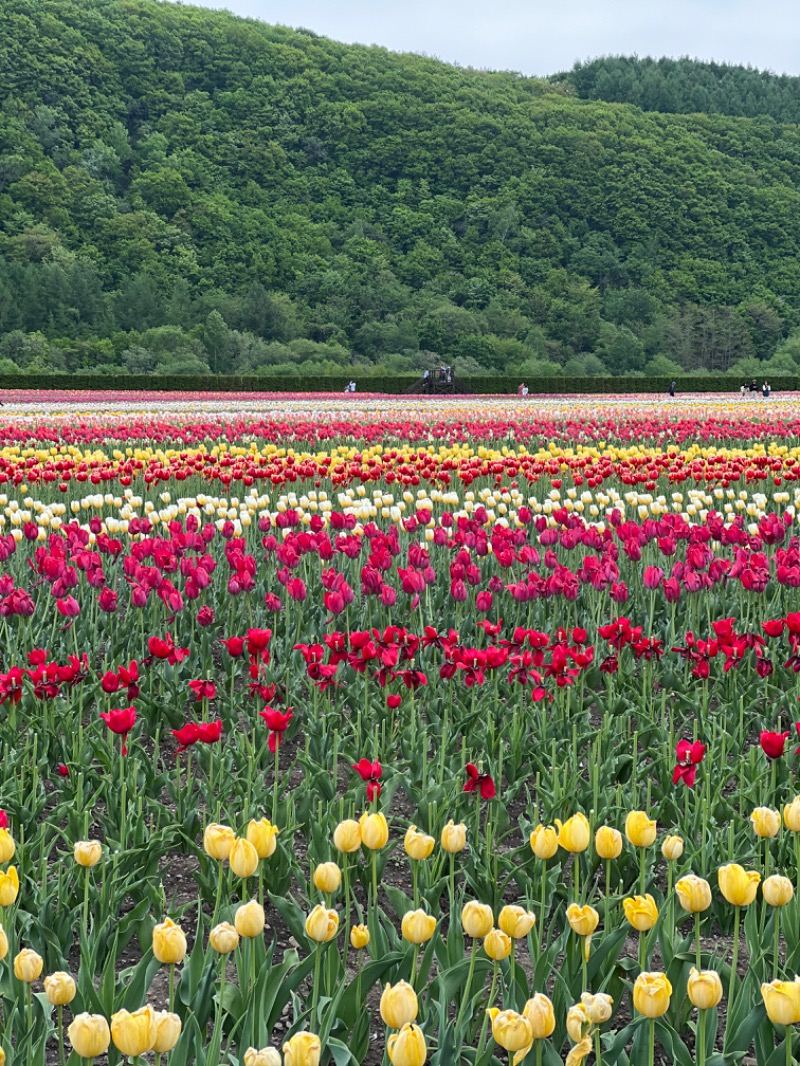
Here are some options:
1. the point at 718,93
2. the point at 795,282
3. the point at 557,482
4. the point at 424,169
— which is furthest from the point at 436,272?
the point at 557,482

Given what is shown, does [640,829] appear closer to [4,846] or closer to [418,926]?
[418,926]

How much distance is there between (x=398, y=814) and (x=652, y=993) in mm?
1931

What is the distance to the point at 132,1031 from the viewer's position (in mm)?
1578

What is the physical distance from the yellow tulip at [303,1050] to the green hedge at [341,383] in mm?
34332

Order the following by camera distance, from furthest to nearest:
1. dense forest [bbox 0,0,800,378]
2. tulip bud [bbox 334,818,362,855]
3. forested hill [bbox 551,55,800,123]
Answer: forested hill [bbox 551,55,800,123] < dense forest [bbox 0,0,800,378] < tulip bud [bbox 334,818,362,855]

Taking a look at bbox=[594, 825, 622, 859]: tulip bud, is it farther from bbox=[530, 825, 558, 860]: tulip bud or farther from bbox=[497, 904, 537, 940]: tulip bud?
bbox=[497, 904, 537, 940]: tulip bud

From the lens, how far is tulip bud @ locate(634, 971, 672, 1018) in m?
1.71

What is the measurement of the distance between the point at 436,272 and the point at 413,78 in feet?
112

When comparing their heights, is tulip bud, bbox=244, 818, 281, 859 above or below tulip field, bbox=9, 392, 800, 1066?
above

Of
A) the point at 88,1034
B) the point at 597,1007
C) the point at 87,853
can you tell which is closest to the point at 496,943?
the point at 597,1007

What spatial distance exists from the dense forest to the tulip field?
39121 millimetres

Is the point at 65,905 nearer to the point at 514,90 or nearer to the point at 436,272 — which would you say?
the point at 436,272

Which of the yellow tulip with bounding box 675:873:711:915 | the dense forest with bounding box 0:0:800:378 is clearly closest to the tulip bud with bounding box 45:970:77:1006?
the yellow tulip with bounding box 675:873:711:915

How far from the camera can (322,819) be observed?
118 inches
